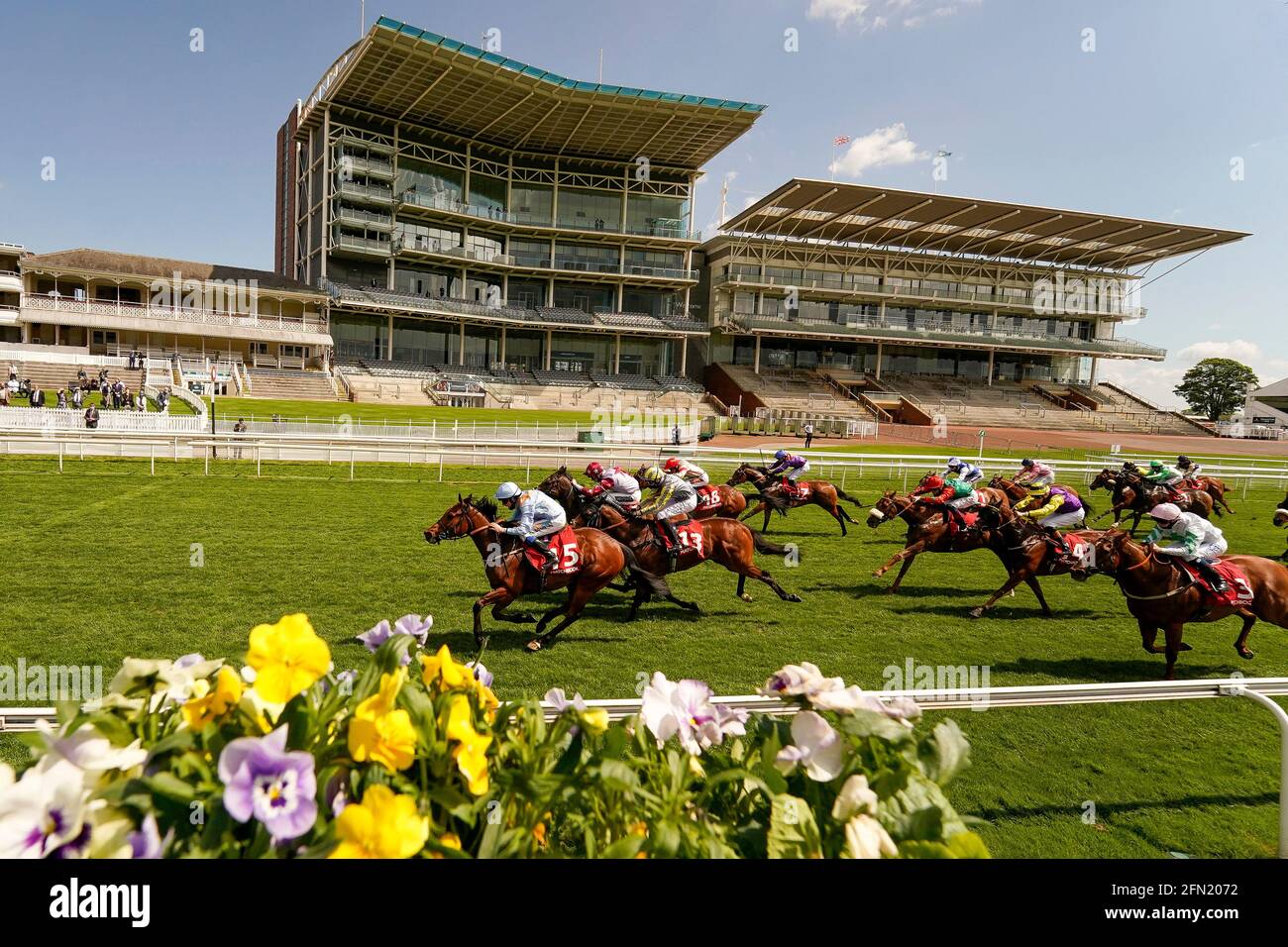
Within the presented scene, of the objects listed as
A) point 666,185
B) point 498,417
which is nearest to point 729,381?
point 666,185

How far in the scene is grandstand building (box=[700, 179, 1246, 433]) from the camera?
4950 cm

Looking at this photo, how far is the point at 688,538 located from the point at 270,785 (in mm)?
7227

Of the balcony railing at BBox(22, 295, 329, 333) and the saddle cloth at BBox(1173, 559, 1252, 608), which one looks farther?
the balcony railing at BBox(22, 295, 329, 333)

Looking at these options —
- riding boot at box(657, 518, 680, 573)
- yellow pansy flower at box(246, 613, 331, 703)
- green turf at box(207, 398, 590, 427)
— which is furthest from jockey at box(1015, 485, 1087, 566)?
green turf at box(207, 398, 590, 427)

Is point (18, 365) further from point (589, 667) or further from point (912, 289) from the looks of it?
point (912, 289)

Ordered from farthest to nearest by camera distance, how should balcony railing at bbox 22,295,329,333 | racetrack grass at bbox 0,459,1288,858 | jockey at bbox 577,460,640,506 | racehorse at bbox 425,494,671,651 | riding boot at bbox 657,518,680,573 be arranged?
balcony railing at bbox 22,295,329,333 → jockey at bbox 577,460,640,506 → riding boot at bbox 657,518,680,573 → racehorse at bbox 425,494,671,651 → racetrack grass at bbox 0,459,1288,858

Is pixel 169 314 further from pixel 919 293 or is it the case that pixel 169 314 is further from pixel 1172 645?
pixel 919 293

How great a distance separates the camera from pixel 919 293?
2190 inches

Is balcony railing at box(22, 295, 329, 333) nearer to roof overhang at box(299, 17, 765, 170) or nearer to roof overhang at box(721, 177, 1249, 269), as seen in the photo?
roof overhang at box(299, 17, 765, 170)

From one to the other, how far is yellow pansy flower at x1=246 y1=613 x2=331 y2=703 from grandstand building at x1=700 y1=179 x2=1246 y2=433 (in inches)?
1857

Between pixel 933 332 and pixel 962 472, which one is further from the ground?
pixel 933 332

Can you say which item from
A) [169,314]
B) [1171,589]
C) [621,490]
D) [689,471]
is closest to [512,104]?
[169,314]

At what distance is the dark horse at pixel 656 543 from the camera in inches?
311

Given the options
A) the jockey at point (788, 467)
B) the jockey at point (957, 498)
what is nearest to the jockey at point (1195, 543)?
the jockey at point (957, 498)
